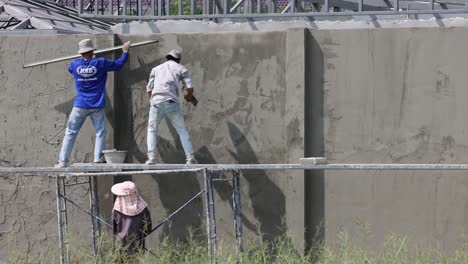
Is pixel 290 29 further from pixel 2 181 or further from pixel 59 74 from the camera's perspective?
pixel 2 181

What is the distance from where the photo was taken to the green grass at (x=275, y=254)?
10945mm

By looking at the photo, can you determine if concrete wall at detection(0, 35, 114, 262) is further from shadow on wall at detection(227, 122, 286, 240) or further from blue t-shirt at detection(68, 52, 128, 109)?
shadow on wall at detection(227, 122, 286, 240)

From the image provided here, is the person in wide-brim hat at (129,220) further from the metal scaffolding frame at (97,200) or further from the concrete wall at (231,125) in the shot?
the concrete wall at (231,125)

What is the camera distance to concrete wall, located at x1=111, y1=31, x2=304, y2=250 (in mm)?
11914

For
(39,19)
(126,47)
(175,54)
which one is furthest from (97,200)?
(39,19)

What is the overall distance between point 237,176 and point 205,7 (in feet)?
7.63

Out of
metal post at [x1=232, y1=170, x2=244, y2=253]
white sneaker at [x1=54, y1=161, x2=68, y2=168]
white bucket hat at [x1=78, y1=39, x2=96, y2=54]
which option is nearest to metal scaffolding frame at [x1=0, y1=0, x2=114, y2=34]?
white bucket hat at [x1=78, y1=39, x2=96, y2=54]

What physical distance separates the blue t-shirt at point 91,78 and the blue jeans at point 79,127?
0.08m

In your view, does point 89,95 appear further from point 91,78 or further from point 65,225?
point 65,225

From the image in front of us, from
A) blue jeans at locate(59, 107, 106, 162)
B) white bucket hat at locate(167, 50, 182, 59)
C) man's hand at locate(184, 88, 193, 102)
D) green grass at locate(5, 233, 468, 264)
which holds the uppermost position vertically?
white bucket hat at locate(167, 50, 182, 59)

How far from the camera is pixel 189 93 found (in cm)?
1155

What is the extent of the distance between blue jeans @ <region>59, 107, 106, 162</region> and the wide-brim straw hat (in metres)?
0.56

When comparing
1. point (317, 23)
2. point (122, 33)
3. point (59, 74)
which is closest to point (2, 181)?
point (59, 74)

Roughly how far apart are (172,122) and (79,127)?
1025 mm
